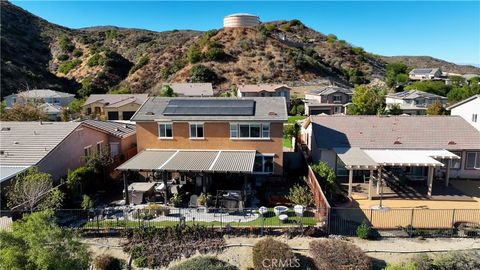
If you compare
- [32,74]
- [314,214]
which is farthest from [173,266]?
[32,74]

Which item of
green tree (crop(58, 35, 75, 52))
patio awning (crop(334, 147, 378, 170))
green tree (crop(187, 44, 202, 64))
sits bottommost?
patio awning (crop(334, 147, 378, 170))

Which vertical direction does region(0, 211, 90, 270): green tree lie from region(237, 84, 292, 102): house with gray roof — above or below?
below

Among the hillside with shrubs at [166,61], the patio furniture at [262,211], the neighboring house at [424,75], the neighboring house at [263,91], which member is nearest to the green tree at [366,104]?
the neighboring house at [263,91]

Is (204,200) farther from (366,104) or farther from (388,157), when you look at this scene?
(366,104)

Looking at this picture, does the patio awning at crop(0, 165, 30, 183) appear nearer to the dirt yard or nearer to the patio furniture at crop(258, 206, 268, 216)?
the dirt yard

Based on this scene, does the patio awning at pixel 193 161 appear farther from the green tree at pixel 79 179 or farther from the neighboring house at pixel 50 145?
the neighboring house at pixel 50 145

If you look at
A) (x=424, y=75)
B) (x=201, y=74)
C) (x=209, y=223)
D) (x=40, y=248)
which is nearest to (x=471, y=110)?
(x=209, y=223)

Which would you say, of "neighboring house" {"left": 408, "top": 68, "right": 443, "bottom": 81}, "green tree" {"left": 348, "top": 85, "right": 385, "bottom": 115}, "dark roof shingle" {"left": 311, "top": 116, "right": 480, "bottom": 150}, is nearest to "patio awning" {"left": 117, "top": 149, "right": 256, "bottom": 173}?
"dark roof shingle" {"left": 311, "top": 116, "right": 480, "bottom": 150}
